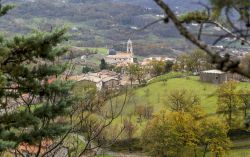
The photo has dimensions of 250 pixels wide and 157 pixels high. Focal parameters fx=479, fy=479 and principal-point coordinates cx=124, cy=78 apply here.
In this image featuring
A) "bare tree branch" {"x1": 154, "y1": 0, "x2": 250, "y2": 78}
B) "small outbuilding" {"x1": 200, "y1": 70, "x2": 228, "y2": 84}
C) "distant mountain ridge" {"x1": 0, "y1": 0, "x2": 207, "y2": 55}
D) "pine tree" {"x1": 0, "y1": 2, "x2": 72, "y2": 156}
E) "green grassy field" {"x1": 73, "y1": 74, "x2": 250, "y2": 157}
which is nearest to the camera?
"bare tree branch" {"x1": 154, "y1": 0, "x2": 250, "y2": 78}

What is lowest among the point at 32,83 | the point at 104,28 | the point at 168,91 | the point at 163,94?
the point at 104,28

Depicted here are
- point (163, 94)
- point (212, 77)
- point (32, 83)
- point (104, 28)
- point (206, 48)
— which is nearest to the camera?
point (206, 48)

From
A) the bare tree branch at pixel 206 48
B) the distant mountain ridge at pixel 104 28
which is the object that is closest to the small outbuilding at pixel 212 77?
the bare tree branch at pixel 206 48

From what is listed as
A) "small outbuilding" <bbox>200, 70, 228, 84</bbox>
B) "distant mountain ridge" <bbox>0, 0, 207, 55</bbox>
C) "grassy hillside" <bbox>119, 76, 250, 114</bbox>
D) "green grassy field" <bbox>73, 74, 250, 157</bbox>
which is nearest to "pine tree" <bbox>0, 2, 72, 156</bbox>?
"green grassy field" <bbox>73, 74, 250, 157</bbox>

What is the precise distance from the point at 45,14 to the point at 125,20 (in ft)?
106

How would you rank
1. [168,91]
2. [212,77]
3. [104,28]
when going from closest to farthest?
[168,91]
[212,77]
[104,28]

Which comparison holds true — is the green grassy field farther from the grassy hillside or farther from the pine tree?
the pine tree

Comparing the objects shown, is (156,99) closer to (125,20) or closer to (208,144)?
(208,144)

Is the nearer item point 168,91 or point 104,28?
point 168,91

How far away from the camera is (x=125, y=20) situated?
641 ft

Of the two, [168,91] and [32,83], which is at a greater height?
[32,83]

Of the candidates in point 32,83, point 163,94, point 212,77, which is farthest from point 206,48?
point 212,77

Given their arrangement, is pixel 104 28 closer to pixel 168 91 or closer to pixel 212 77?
pixel 212 77

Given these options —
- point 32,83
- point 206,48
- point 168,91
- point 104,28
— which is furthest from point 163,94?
point 104,28
